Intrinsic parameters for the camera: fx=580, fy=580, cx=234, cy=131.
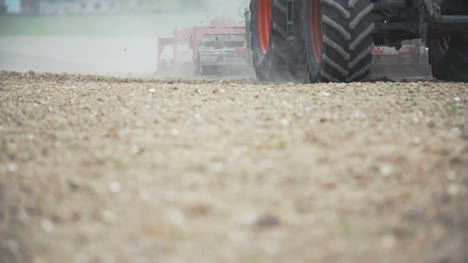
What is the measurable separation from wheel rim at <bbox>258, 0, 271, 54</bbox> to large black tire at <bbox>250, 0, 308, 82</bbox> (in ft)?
0.68

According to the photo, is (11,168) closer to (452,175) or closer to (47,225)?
(47,225)

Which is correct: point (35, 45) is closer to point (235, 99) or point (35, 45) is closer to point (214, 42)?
point (214, 42)

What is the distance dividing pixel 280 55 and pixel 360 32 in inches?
113

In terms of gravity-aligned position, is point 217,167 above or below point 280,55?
below

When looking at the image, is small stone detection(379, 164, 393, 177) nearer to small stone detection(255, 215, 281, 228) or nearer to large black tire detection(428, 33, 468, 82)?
small stone detection(255, 215, 281, 228)

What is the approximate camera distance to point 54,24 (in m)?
39.5

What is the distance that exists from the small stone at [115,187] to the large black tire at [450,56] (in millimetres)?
6336

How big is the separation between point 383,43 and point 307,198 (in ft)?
18.3

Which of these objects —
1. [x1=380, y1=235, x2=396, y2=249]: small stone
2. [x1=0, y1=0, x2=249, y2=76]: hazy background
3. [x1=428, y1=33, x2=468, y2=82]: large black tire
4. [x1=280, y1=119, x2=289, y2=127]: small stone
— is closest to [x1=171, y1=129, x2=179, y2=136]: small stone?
[x1=280, y1=119, x2=289, y2=127]: small stone

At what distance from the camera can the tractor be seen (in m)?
6.75

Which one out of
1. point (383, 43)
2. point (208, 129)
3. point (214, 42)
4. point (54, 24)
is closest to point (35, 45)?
point (54, 24)

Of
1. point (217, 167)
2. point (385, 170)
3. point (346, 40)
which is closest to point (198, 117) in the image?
point (217, 167)

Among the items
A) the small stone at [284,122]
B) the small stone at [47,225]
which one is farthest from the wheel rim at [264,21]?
the small stone at [47,225]

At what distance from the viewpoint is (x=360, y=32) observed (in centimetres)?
675
